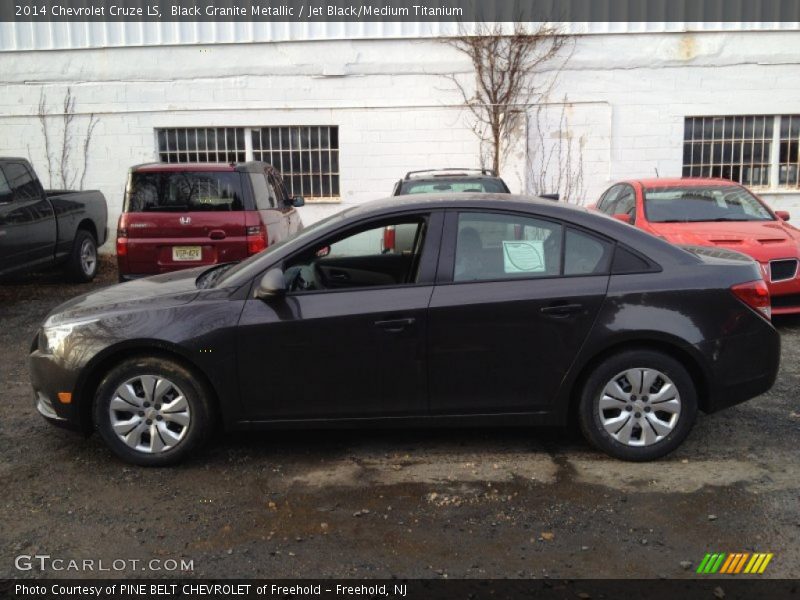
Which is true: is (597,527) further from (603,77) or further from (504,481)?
(603,77)

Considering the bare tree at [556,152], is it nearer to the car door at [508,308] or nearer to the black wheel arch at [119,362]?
the car door at [508,308]

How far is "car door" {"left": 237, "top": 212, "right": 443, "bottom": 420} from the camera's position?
14.1 ft

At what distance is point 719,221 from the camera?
27.0 ft

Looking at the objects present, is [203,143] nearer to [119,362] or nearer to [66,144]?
[66,144]

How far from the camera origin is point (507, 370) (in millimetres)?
4352

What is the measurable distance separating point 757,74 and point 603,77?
258cm

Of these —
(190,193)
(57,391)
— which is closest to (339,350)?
(57,391)

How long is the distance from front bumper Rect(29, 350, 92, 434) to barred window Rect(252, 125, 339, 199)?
29.8 feet

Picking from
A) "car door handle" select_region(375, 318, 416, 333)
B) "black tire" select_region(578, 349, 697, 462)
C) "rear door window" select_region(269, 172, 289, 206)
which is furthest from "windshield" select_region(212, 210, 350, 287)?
"rear door window" select_region(269, 172, 289, 206)

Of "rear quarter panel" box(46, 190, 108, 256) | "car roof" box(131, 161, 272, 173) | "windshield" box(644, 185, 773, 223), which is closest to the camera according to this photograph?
"car roof" box(131, 161, 272, 173)

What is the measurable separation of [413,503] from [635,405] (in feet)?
4.67

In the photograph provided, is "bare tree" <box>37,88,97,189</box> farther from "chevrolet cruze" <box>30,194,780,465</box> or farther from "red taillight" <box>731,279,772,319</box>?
"red taillight" <box>731,279,772,319</box>
